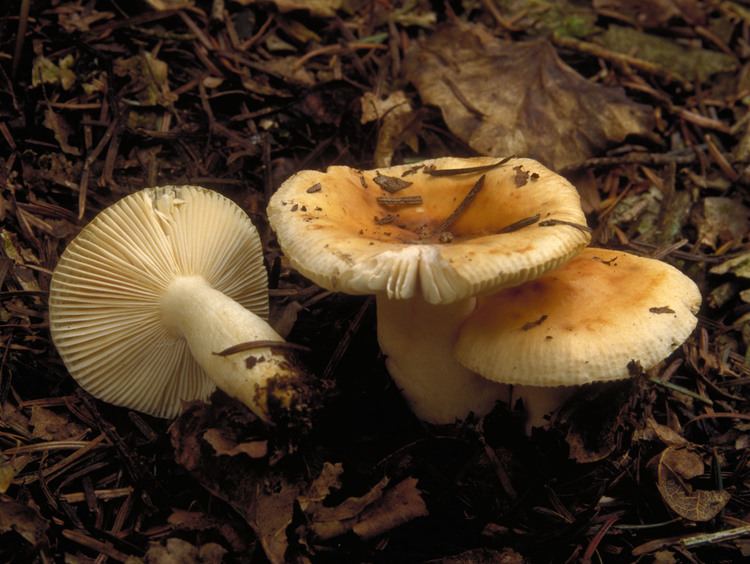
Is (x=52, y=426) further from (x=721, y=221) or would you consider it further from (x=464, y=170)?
(x=721, y=221)

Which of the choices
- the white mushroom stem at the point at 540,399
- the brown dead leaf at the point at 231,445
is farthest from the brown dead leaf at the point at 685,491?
the brown dead leaf at the point at 231,445

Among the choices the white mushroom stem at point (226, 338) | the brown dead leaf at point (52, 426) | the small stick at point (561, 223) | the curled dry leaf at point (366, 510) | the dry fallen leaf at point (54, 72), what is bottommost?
the curled dry leaf at point (366, 510)

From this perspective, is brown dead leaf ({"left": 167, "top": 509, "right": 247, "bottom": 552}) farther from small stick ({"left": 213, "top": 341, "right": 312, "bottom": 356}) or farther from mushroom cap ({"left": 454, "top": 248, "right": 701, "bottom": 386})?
mushroom cap ({"left": 454, "top": 248, "right": 701, "bottom": 386})

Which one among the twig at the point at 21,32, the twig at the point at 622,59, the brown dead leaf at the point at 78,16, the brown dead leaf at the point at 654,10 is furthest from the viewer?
the brown dead leaf at the point at 654,10

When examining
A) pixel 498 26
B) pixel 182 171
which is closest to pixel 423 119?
pixel 498 26

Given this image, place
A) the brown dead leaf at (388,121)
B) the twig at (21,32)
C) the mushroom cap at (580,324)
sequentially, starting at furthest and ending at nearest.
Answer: the brown dead leaf at (388,121), the twig at (21,32), the mushroom cap at (580,324)

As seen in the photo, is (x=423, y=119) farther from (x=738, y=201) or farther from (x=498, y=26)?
(x=738, y=201)

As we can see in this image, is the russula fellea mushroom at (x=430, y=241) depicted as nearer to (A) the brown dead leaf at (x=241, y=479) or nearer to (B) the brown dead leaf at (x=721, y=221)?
(A) the brown dead leaf at (x=241, y=479)
